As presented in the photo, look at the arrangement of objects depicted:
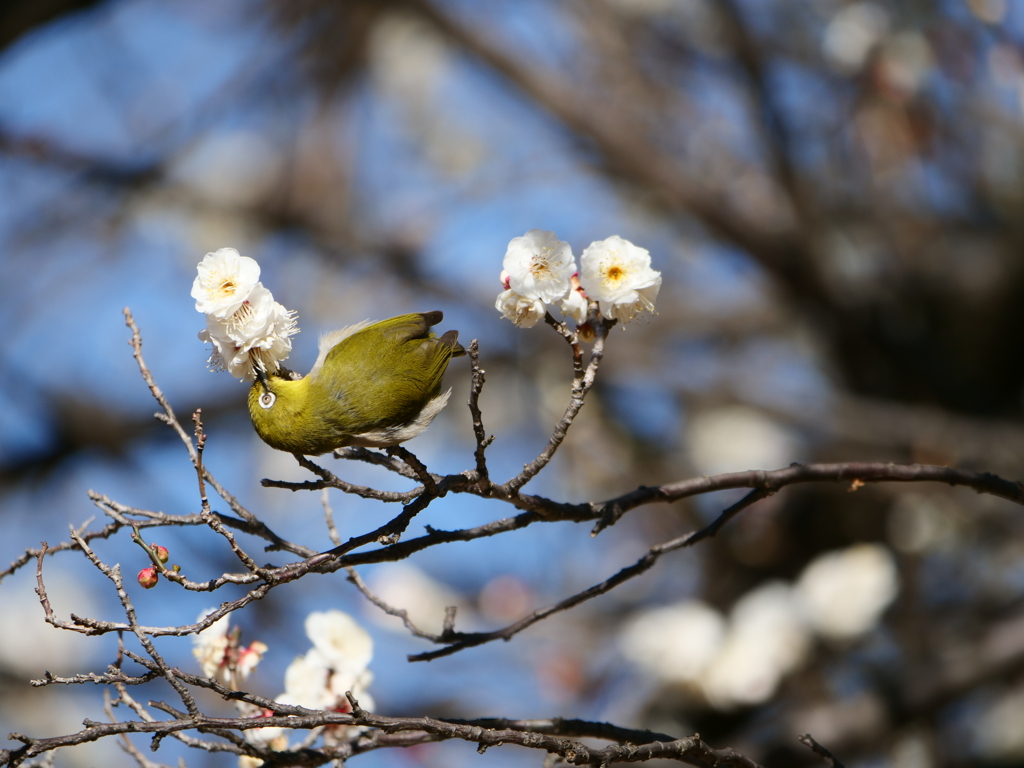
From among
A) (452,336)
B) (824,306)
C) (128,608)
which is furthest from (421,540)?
(824,306)

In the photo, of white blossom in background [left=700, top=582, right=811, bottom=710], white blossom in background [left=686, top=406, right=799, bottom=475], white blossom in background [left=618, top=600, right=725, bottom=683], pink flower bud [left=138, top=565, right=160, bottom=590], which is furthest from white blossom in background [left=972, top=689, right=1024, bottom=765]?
pink flower bud [left=138, top=565, right=160, bottom=590]

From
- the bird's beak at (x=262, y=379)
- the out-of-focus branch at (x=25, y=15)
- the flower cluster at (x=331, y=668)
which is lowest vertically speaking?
the flower cluster at (x=331, y=668)

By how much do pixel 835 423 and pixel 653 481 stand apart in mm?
1393

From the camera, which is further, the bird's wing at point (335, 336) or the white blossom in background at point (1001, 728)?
the white blossom in background at point (1001, 728)

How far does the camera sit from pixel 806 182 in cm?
479

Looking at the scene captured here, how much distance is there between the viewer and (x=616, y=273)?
149 centimetres

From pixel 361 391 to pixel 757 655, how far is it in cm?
281

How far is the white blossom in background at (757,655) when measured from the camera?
380 centimetres

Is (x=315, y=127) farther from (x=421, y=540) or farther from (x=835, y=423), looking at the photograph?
(x=421, y=540)

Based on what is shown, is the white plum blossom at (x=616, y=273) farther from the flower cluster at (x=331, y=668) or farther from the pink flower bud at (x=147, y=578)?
the flower cluster at (x=331, y=668)

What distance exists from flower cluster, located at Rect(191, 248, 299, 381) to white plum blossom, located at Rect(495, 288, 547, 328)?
1.17ft

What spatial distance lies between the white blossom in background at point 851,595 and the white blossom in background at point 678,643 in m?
0.46

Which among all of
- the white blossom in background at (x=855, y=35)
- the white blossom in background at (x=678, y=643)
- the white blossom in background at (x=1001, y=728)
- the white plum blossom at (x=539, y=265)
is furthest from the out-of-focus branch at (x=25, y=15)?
the white blossom in background at (x=1001, y=728)

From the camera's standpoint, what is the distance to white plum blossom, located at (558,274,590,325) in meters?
1.51
